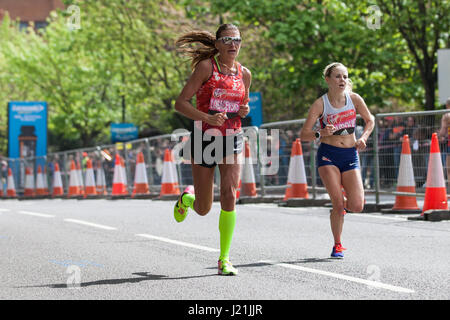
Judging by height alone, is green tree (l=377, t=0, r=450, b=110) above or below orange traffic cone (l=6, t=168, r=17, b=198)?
above

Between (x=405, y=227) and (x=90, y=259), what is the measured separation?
4443 millimetres

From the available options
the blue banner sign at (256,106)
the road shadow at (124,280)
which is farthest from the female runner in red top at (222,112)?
the blue banner sign at (256,106)

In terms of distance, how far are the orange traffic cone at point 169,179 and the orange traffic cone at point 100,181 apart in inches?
214

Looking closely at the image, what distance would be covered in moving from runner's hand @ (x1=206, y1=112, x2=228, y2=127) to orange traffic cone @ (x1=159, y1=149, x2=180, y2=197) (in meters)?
13.2

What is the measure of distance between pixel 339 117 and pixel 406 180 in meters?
5.46

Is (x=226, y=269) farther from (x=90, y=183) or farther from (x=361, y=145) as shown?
(x=90, y=183)

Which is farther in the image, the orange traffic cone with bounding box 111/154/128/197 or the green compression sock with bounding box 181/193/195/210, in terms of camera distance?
the orange traffic cone with bounding box 111/154/128/197

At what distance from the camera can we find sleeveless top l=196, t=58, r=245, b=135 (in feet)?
23.1

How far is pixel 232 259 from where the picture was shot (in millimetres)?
8156

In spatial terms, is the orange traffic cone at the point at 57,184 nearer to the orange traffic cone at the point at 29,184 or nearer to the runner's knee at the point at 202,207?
the orange traffic cone at the point at 29,184

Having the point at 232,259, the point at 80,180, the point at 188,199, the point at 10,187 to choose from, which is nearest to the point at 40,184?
the point at 10,187

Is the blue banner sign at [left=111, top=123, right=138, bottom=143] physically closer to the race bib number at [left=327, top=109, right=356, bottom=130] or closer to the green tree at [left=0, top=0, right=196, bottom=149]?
the green tree at [left=0, top=0, right=196, bottom=149]

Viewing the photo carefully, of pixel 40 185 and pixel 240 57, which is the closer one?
pixel 40 185

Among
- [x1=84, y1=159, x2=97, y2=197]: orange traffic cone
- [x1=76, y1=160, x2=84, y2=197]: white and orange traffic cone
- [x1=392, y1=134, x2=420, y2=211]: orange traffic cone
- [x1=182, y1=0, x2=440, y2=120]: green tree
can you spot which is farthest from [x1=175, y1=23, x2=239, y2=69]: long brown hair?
[x1=76, y1=160, x2=84, y2=197]: white and orange traffic cone
